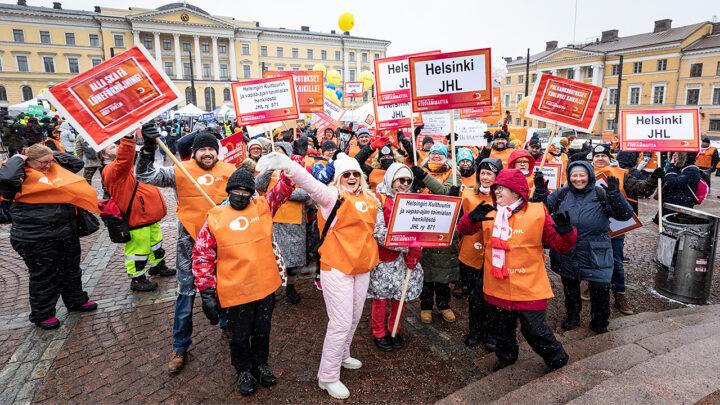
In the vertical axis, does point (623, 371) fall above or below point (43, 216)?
below

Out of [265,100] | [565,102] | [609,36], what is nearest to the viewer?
[565,102]

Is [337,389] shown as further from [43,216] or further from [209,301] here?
[43,216]

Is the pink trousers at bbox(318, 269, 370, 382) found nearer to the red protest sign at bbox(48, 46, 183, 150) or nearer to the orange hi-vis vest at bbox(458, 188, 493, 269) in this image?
the orange hi-vis vest at bbox(458, 188, 493, 269)

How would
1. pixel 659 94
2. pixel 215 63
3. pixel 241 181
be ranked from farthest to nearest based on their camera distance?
1. pixel 215 63
2. pixel 659 94
3. pixel 241 181

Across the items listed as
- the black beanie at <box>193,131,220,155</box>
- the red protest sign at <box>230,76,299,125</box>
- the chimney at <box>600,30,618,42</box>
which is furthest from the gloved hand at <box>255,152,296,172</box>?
the chimney at <box>600,30,618,42</box>

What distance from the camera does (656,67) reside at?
179 ft

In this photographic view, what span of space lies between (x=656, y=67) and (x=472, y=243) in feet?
217

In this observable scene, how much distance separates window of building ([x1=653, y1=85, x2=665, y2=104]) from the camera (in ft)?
179

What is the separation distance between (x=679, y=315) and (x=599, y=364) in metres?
2.15

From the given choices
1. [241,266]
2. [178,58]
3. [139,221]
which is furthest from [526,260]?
[178,58]

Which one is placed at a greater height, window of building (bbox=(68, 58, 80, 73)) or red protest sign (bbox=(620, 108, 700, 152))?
window of building (bbox=(68, 58, 80, 73))

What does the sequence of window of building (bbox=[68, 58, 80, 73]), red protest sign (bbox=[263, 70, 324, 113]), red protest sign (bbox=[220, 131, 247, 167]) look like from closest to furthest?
red protest sign (bbox=[220, 131, 247, 167])
red protest sign (bbox=[263, 70, 324, 113])
window of building (bbox=[68, 58, 80, 73])

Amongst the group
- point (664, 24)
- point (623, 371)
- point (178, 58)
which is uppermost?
point (664, 24)

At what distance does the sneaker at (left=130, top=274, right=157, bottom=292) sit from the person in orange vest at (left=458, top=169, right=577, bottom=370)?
4.47 meters
